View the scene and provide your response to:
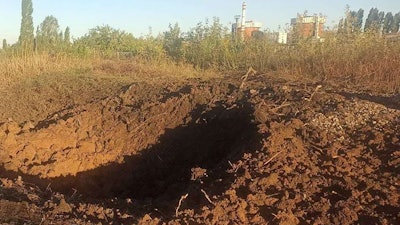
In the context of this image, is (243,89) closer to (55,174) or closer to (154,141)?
(154,141)

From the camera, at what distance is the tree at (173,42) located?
1220cm

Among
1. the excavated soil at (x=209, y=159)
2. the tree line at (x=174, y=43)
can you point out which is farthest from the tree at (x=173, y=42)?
the excavated soil at (x=209, y=159)

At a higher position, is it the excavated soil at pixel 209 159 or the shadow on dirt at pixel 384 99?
the shadow on dirt at pixel 384 99

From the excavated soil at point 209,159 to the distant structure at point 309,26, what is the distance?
3.21 metres

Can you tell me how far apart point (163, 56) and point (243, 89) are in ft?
17.6

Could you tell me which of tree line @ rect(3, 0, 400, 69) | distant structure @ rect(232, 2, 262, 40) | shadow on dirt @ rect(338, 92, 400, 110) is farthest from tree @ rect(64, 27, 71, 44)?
shadow on dirt @ rect(338, 92, 400, 110)

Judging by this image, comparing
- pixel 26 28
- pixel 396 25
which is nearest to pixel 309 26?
pixel 396 25

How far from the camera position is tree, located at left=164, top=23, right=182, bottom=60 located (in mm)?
12195

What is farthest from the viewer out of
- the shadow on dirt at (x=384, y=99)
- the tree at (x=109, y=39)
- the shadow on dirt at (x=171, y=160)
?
the tree at (x=109, y=39)

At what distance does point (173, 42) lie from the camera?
42.4 feet

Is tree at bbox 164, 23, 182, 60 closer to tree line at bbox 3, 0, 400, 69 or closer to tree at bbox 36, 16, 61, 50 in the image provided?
tree line at bbox 3, 0, 400, 69

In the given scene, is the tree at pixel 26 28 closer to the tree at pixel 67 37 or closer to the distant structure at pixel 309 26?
the tree at pixel 67 37

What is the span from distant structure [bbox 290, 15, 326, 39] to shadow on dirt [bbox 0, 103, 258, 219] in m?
5.14

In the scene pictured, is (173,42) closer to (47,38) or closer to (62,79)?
(47,38)
